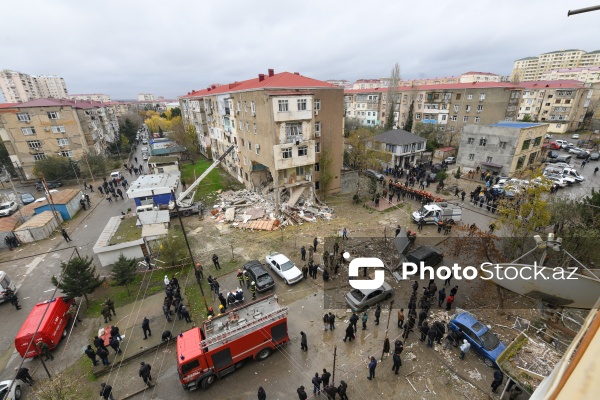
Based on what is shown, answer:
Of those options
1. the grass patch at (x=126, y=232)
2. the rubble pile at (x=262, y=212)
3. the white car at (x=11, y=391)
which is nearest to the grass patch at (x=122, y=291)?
the grass patch at (x=126, y=232)

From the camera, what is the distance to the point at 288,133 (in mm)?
27547

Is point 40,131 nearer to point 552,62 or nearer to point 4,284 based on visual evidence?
point 4,284

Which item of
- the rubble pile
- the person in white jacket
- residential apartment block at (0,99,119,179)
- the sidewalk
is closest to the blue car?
the person in white jacket

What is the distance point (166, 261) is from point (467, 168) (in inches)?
1545

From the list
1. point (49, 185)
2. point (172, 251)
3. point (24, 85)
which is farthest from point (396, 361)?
point (24, 85)

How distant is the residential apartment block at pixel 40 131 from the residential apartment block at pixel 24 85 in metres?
71.8

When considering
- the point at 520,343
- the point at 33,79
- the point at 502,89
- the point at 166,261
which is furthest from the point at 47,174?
the point at 33,79

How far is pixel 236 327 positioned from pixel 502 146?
3842cm

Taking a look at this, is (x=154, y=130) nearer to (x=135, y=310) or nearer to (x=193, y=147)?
(x=193, y=147)

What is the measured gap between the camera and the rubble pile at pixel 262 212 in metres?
26.7

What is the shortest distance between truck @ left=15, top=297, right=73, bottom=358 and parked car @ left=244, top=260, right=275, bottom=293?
1013 cm

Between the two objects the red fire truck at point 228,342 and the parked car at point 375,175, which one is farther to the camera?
the parked car at point 375,175

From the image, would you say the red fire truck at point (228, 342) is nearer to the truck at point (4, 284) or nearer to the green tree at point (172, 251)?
the green tree at point (172, 251)

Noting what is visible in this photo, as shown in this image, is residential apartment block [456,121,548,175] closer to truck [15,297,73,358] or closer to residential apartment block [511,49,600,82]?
truck [15,297,73,358]
